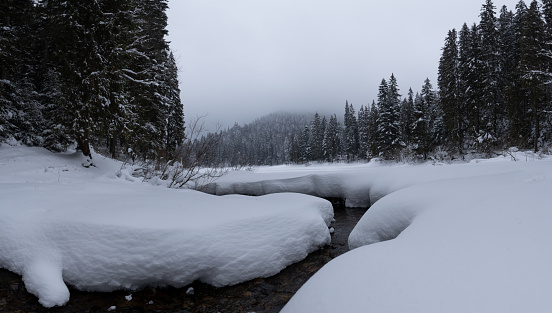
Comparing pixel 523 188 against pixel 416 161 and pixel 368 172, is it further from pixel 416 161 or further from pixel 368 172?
pixel 416 161

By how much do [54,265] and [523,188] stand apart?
6396 millimetres

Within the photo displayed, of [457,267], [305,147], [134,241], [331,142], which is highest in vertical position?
[331,142]

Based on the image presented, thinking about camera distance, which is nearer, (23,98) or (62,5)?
(62,5)

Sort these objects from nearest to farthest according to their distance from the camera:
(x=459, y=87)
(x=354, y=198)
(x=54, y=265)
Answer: (x=54, y=265), (x=354, y=198), (x=459, y=87)

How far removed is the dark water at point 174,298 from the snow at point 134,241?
0.33 ft

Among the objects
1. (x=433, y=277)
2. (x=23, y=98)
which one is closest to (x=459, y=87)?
(x=433, y=277)

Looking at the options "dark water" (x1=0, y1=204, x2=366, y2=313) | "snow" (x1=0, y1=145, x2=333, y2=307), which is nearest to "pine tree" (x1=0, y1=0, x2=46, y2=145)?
"snow" (x1=0, y1=145, x2=333, y2=307)

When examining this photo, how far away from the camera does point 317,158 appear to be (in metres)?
55.4

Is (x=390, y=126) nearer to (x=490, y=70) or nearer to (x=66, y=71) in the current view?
(x=490, y=70)

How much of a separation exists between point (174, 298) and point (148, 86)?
1296 cm

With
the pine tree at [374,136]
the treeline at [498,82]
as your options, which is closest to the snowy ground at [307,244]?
the treeline at [498,82]

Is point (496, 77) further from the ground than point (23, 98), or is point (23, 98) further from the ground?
point (496, 77)

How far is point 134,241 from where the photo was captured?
3506mm

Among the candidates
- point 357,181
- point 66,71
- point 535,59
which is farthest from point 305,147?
point 66,71
